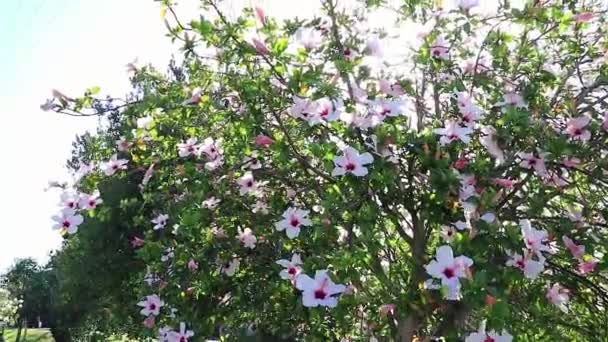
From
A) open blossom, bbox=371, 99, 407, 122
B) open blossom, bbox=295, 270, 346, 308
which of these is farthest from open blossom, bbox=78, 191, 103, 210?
open blossom, bbox=371, 99, 407, 122

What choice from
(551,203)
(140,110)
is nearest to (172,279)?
(140,110)

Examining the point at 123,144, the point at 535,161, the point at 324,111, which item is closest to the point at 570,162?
the point at 535,161

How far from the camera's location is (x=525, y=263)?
2.01 metres

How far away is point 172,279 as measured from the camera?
296 centimetres

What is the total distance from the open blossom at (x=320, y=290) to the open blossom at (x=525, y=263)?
57cm

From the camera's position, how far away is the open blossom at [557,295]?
2.38 metres

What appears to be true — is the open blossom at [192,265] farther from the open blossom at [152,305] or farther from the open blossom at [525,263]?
the open blossom at [525,263]

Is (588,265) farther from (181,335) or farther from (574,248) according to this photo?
(181,335)

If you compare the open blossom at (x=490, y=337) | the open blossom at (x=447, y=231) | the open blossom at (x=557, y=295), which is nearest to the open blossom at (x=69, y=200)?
the open blossom at (x=447, y=231)

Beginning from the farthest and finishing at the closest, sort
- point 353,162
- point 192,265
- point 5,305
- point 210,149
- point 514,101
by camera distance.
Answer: point 5,305 < point 210,149 < point 192,265 < point 514,101 < point 353,162

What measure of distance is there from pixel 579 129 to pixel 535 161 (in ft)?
0.69

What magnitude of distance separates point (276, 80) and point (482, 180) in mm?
953

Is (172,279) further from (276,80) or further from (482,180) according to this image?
(482,180)

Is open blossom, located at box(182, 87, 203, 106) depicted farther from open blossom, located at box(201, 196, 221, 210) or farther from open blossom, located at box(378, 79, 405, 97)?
open blossom, located at box(378, 79, 405, 97)
